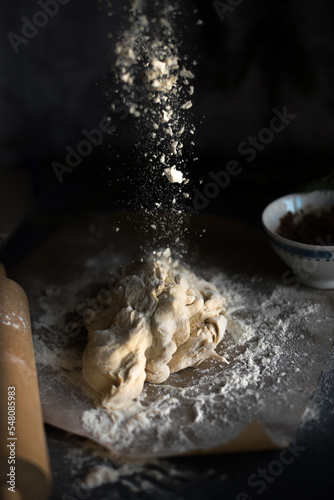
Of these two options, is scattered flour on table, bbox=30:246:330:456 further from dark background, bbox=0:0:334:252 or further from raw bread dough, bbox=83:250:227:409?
dark background, bbox=0:0:334:252

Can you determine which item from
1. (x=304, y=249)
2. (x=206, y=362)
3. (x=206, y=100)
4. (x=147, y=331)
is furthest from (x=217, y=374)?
(x=206, y=100)

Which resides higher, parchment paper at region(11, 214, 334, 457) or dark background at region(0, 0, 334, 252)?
dark background at region(0, 0, 334, 252)

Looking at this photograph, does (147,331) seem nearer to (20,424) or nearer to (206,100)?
(20,424)

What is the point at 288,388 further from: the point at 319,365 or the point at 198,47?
the point at 198,47

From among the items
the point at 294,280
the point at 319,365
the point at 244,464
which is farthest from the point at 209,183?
the point at 244,464

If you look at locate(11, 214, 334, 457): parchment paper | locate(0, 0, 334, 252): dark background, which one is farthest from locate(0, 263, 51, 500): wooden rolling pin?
locate(0, 0, 334, 252): dark background
